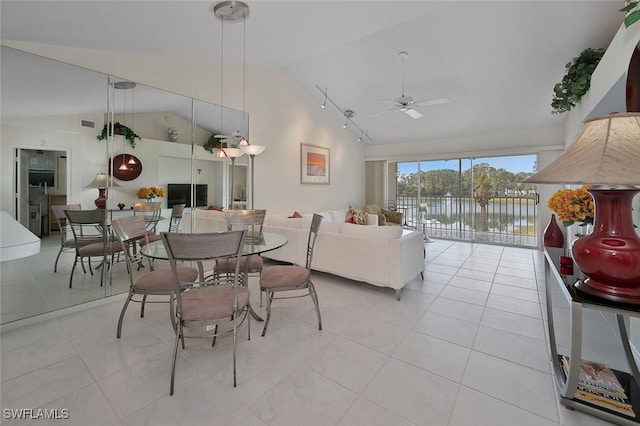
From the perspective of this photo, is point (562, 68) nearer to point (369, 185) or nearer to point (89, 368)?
point (369, 185)

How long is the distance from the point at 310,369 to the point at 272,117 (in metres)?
4.49

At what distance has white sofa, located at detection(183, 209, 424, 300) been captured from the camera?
3211 mm

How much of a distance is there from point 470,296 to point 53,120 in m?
4.73

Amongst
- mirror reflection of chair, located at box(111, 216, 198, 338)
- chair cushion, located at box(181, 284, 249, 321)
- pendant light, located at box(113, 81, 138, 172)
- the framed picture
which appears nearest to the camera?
chair cushion, located at box(181, 284, 249, 321)

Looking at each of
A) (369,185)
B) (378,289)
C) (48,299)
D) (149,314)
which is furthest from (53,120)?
(369,185)

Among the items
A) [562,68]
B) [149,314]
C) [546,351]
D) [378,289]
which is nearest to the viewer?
[546,351]

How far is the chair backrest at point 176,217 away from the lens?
379 centimetres

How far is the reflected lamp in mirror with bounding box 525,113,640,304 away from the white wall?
407cm

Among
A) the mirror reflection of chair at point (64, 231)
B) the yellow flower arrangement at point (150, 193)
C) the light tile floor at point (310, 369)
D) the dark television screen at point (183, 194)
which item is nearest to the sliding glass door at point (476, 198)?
the light tile floor at point (310, 369)

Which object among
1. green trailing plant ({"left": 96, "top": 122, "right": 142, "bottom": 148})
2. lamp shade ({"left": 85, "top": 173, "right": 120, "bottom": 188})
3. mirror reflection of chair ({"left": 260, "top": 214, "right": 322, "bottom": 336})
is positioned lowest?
mirror reflection of chair ({"left": 260, "top": 214, "right": 322, "bottom": 336})

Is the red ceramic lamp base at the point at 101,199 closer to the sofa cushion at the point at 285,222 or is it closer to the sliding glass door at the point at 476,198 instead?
the sofa cushion at the point at 285,222

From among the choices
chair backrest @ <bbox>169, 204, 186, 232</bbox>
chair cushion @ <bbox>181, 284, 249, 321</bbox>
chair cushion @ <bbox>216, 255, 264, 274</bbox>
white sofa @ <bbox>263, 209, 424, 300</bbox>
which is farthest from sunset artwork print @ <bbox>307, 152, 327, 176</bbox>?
chair cushion @ <bbox>181, 284, 249, 321</bbox>

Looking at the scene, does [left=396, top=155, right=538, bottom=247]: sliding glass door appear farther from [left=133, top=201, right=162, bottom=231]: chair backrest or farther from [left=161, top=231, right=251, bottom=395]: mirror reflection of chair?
[left=161, top=231, right=251, bottom=395]: mirror reflection of chair

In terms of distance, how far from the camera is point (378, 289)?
3.55 m
